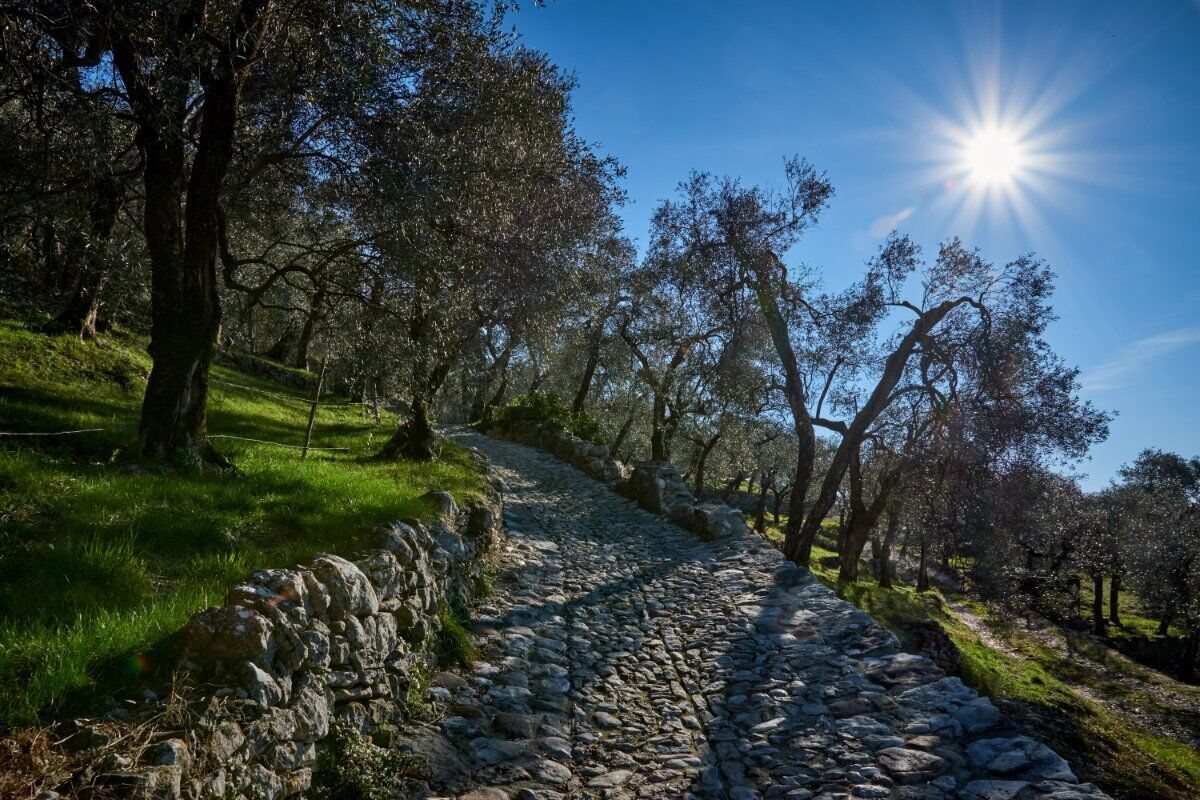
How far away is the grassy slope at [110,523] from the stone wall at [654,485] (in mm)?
7473

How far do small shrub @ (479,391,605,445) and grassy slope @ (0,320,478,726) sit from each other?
1811 centimetres

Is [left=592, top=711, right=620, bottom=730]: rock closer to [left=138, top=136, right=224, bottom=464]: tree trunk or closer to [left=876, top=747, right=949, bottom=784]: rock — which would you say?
[left=876, top=747, right=949, bottom=784]: rock

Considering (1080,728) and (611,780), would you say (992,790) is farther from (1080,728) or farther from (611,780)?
(1080,728)

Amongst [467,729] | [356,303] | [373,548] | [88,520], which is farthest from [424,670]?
[356,303]

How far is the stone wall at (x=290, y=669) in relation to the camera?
3.91 metres

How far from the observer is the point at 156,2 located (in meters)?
7.39

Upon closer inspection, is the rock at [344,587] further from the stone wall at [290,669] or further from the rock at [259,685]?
the rock at [259,685]

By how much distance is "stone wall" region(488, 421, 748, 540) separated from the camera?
1741 centimetres

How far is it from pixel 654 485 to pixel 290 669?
16443mm

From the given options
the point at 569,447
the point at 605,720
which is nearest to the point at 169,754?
the point at 605,720

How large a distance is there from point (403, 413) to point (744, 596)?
870 centimetres

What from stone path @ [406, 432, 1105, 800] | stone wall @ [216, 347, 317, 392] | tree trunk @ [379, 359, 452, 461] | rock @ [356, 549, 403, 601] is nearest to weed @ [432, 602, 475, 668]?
stone path @ [406, 432, 1105, 800]

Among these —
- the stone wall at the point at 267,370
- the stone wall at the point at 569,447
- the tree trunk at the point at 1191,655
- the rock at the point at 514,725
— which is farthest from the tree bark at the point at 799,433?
the tree trunk at the point at 1191,655

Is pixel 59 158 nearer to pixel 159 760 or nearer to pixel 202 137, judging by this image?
pixel 202 137
